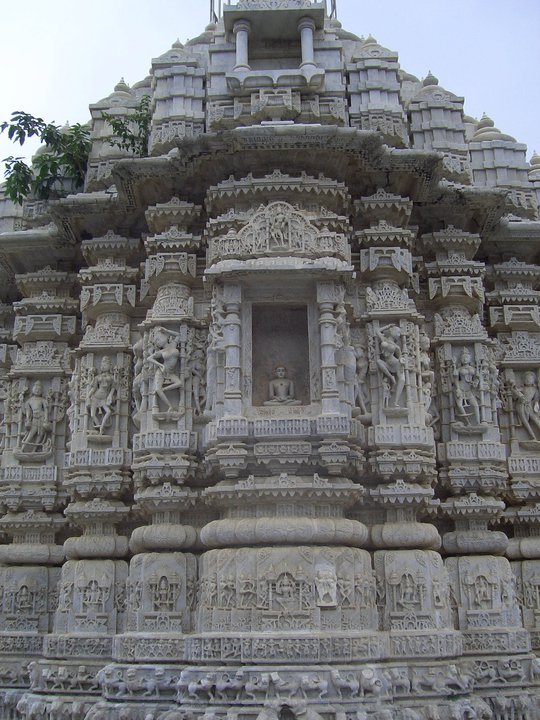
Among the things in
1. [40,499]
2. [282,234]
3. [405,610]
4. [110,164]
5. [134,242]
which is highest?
[110,164]

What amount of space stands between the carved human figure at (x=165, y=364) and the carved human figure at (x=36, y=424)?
2.56m

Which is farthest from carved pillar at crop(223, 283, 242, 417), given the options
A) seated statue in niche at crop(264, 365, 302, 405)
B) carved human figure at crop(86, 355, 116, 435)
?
carved human figure at crop(86, 355, 116, 435)

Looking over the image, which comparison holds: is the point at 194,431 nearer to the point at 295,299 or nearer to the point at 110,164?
the point at 295,299

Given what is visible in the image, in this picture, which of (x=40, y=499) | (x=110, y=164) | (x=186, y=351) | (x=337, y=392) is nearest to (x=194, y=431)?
(x=186, y=351)

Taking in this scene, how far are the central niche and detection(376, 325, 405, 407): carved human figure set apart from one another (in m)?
1.12

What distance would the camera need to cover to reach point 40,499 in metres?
13.1

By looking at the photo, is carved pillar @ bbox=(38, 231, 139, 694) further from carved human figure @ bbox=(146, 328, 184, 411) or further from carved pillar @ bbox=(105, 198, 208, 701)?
carved human figure @ bbox=(146, 328, 184, 411)

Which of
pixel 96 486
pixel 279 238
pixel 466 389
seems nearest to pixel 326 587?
pixel 96 486

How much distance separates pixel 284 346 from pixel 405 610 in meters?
4.16

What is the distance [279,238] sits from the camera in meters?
11.9

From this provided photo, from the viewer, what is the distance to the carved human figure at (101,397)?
1255 cm

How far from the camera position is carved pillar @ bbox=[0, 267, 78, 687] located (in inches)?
507

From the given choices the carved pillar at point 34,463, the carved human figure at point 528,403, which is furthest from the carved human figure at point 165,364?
the carved human figure at point 528,403

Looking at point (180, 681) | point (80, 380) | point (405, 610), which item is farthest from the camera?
point (80, 380)
